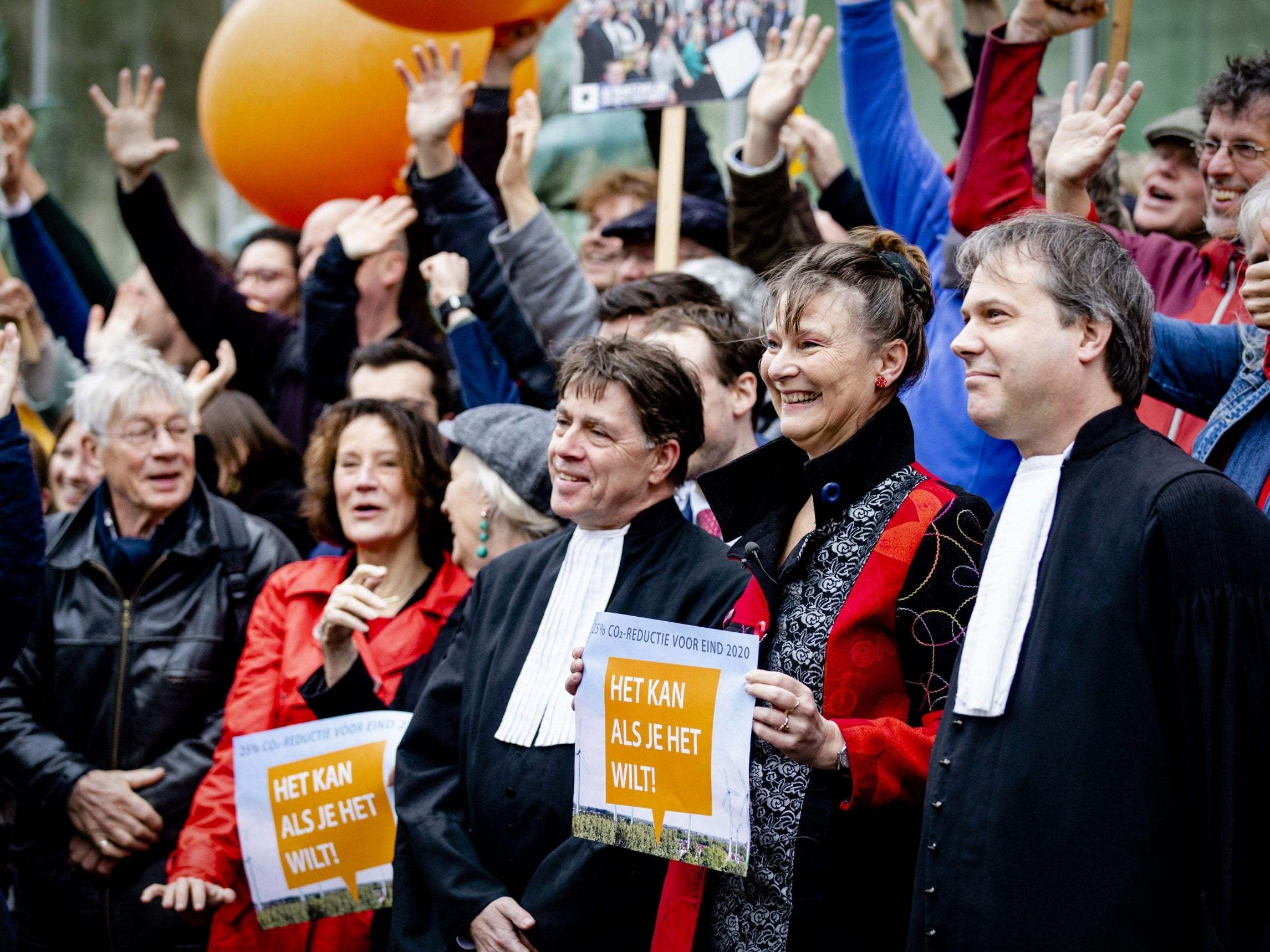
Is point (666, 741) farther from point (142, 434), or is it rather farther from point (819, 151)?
point (819, 151)

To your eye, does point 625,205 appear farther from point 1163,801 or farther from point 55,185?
point 55,185

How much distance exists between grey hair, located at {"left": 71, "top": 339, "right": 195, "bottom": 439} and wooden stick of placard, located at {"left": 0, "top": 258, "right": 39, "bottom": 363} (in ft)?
5.34

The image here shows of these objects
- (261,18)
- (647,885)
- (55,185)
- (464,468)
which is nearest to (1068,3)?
(464,468)

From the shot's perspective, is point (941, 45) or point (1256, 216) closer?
point (1256, 216)

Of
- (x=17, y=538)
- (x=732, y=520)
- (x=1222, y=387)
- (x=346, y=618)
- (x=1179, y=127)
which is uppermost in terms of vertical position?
(x=1179, y=127)

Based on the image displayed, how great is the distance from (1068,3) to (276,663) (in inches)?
108

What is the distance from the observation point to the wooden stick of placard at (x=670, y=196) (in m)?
4.79

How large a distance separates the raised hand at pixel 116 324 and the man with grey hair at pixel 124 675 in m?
1.44

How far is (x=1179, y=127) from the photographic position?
4.48m

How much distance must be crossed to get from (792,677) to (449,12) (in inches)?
131

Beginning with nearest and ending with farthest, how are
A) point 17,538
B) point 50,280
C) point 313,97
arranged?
point 17,538
point 313,97
point 50,280

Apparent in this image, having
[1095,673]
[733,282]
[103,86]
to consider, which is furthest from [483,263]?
[103,86]

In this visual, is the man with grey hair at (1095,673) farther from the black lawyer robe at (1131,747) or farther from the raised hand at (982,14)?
the raised hand at (982,14)

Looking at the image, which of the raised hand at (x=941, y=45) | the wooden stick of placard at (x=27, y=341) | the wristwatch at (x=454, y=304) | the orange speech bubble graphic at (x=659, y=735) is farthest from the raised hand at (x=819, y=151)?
the wooden stick of placard at (x=27, y=341)
